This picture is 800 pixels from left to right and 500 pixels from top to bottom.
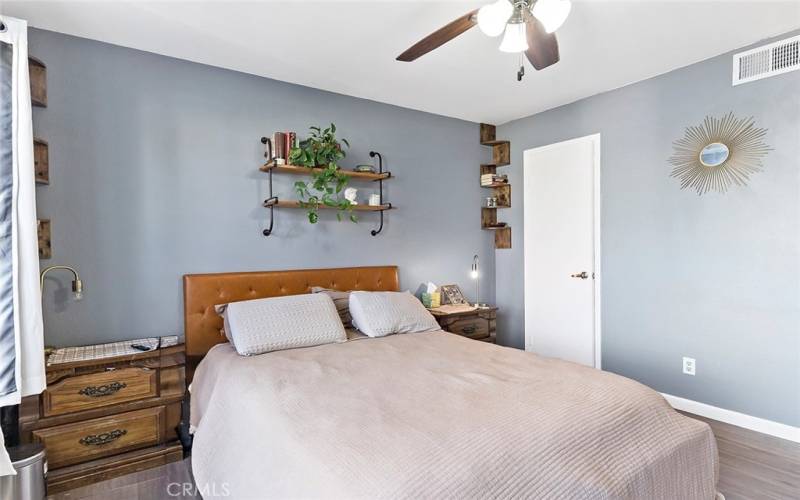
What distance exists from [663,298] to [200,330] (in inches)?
131

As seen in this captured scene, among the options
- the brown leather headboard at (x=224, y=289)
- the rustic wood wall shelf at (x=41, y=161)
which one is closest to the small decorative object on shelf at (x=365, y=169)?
the brown leather headboard at (x=224, y=289)

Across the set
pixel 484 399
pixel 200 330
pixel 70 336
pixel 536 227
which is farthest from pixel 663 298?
pixel 70 336

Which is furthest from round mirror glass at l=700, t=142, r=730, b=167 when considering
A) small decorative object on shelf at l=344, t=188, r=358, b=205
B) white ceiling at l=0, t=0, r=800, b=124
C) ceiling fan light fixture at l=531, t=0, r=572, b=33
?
small decorative object on shelf at l=344, t=188, r=358, b=205

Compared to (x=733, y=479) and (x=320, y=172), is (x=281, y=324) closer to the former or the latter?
(x=320, y=172)

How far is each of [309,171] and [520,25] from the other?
1773mm

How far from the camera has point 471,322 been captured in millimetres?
3758

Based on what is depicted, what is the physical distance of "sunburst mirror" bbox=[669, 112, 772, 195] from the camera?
9.16 ft

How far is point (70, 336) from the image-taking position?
8.31ft

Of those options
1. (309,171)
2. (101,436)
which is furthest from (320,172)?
(101,436)

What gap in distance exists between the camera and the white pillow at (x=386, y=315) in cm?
288

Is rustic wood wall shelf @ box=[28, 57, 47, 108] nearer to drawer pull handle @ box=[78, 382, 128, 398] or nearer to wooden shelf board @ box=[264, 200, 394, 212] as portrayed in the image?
wooden shelf board @ box=[264, 200, 394, 212]

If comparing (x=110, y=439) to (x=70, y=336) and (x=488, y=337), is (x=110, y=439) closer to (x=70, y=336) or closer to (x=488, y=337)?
(x=70, y=336)

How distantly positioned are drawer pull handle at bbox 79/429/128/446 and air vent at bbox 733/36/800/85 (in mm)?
4308

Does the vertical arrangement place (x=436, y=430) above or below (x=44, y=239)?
below
